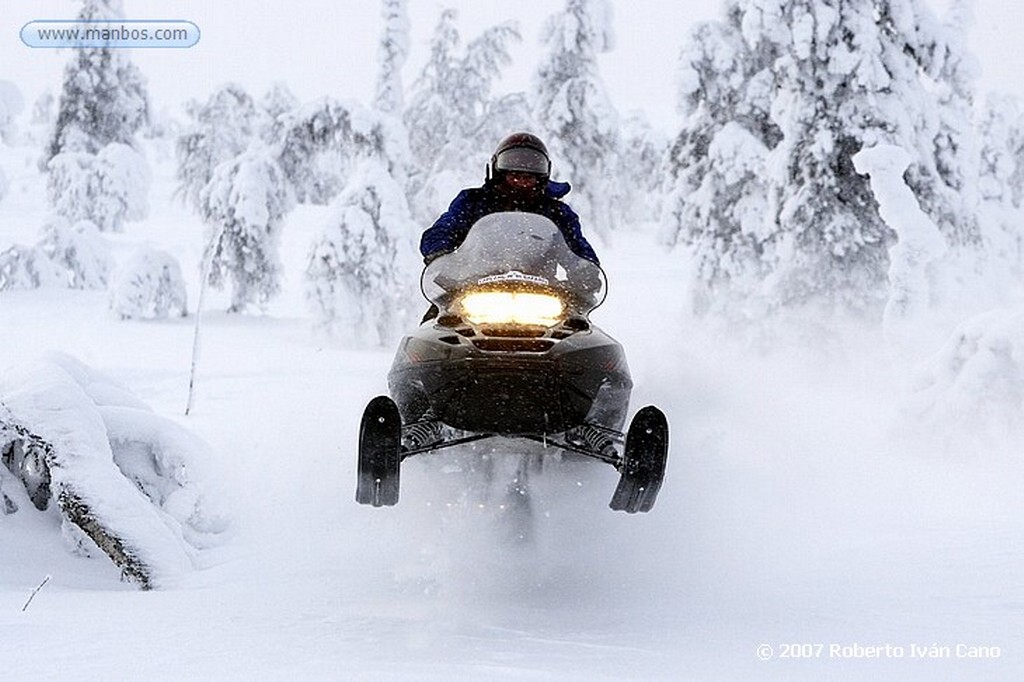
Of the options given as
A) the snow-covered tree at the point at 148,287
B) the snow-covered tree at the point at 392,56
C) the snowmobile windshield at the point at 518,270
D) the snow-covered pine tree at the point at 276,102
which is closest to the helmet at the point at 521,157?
the snowmobile windshield at the point at 518,270

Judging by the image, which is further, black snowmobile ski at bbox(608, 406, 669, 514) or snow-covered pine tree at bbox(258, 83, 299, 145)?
snow-covered pine tree at bbox(258, 83, 299, 145)

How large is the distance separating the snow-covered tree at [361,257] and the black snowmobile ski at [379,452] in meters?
15.3

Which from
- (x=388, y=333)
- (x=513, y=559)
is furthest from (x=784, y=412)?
(x=388, y=333)

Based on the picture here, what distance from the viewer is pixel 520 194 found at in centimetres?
609

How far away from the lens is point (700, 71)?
16.7 meters

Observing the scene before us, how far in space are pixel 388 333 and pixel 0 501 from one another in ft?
48.0

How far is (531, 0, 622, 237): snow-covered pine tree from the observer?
27.5 m

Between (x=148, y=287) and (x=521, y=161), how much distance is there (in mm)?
17101

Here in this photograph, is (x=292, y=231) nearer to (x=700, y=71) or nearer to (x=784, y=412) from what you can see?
(x=700, y=71)

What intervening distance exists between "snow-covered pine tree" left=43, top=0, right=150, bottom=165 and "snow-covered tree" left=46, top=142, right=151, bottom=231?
66cm

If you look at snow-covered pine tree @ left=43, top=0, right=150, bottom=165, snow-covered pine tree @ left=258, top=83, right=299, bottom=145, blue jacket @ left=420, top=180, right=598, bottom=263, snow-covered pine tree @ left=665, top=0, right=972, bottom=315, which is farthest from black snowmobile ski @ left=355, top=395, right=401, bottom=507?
snow-covered pine tree @ left=43, top=0, right=150, bottom=165

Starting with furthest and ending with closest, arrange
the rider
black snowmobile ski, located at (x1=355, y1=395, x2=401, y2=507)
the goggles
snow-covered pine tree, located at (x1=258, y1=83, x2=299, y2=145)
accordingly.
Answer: snow-covered pine tree, located at (x1=258, y1=83, x2=299, y2=145)
the goggles
the rider
black snowmobile ski, located at (x1=355, y1=395, x2=401, y2=507)

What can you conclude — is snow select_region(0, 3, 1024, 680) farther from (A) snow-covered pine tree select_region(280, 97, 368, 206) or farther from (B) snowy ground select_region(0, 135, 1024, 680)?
(A) snow-covered pine tree select_region(280, 97, 368, 206)

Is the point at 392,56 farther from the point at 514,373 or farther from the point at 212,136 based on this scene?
the point at 514,373
